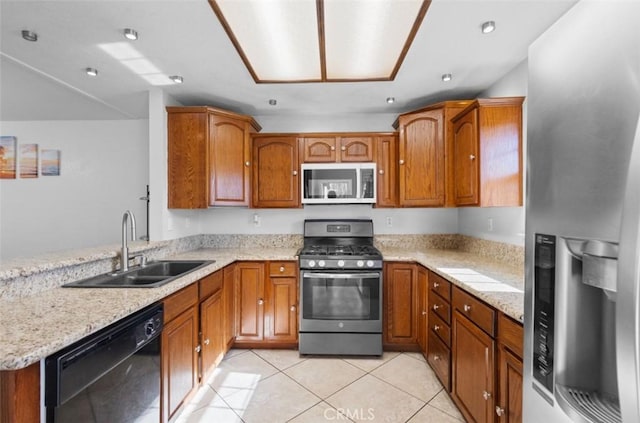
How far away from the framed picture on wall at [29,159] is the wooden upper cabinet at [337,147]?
136 inches

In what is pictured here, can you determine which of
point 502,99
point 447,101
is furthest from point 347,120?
point 502,99

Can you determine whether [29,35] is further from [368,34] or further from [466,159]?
[466,159]

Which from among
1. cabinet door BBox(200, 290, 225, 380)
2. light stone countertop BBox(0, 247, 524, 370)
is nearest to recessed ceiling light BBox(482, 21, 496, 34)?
light stone countertop BBox(0, 247, 524, 370)

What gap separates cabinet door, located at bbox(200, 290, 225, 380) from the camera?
204cm

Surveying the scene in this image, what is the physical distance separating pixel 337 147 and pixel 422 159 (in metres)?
0.86

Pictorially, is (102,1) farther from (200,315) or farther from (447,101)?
(447,101)

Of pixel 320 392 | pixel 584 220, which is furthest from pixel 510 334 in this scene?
pixel 320 392

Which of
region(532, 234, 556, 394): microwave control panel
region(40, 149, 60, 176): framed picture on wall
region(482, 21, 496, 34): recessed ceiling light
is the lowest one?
region(532, 234, 556, 394): microwave control panel

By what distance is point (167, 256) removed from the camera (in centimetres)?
260

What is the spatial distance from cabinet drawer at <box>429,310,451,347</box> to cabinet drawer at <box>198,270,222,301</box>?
5.72 feet

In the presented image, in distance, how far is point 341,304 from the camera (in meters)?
2.50

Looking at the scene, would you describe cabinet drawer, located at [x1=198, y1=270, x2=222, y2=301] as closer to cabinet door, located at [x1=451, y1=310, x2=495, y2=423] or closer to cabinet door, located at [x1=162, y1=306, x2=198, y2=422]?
cabinet door, located at [x1=162, y1=306, x2=198, y2=422]

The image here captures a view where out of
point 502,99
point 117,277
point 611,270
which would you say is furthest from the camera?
point 502,99

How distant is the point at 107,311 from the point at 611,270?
1.63 meters
